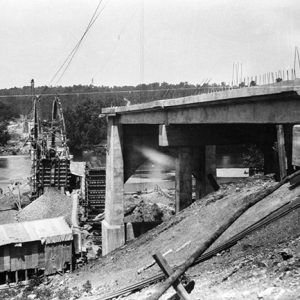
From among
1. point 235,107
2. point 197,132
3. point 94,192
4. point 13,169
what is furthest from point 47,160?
point 13,169

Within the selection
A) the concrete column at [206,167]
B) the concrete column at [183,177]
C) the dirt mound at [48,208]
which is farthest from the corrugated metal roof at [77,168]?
the concrete column at [183,177]

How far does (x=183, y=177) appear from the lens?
1798 cm

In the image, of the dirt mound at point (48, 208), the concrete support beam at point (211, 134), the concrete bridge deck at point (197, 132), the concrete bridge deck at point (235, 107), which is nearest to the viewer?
the concrete bridge deck at point (235, 107)

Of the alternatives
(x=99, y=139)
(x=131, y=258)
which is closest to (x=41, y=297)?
(x=131, y=258)

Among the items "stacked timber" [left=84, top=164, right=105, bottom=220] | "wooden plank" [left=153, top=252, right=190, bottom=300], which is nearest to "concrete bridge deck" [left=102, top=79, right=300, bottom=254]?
"wooden plank" [left=153, top=252, right=190, bottom=300]

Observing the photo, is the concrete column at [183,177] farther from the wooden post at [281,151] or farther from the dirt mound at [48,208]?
the dirt mound at [48,208]

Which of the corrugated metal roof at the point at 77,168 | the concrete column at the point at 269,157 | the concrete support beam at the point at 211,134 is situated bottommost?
the corrugated metal roof at the point at 77,168

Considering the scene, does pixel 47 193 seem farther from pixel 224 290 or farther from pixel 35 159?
pixel 224 290

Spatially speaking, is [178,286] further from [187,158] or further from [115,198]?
[115,198]

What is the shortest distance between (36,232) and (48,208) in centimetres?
1181

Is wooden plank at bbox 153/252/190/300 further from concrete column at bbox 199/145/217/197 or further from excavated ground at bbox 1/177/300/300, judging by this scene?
concrete column at bbox 199/145/217/197

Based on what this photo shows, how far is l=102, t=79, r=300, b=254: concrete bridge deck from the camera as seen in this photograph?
1106 centimetres

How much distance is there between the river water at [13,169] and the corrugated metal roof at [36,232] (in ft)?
105

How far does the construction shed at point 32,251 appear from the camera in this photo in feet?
60.0
